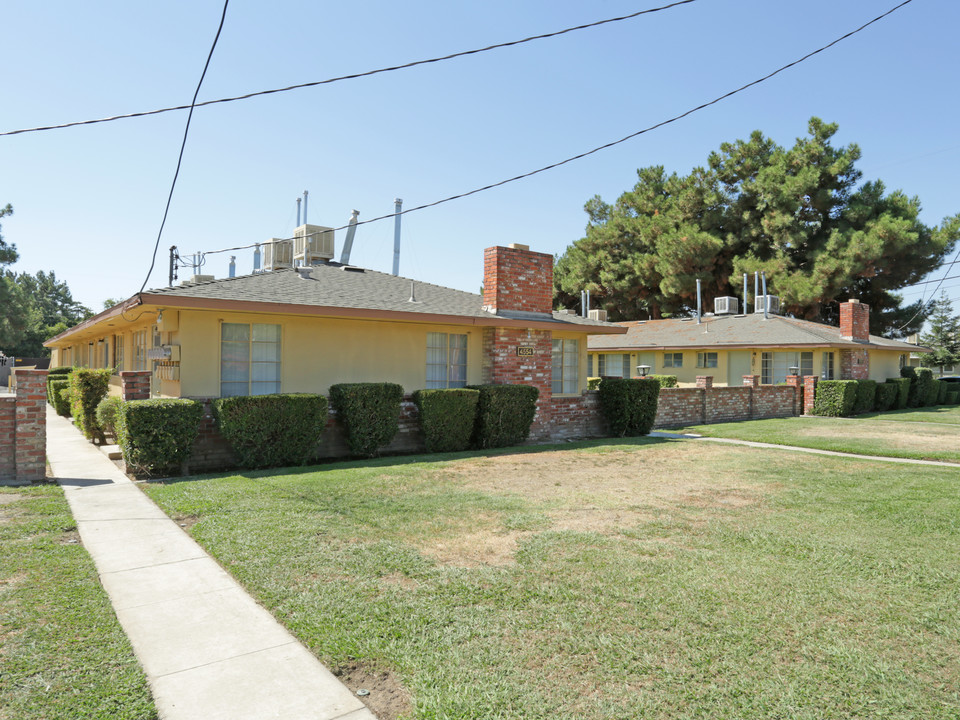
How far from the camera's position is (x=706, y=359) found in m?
25.6

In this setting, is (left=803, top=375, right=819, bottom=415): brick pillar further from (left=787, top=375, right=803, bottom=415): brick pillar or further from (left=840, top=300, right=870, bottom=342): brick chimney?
(left=840, top=300, right=870, bottom=342): brick chimney

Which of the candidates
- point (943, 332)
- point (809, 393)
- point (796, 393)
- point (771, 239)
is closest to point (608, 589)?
point (796, 393)

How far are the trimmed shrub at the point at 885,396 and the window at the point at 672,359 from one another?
7806mm

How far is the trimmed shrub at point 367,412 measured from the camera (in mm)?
10766

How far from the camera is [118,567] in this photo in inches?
198

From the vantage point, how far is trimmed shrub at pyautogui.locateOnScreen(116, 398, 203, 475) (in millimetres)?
8633

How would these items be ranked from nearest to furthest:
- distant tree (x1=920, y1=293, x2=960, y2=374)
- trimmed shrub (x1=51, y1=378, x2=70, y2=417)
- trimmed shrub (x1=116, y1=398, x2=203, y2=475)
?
trimmed shrub (x1=116, y1=398, x2=203, y2=475)
trimmed shrub (x1=51, y1=378, x2=70, y2=417)
distant tree (x1=920, y1=293, x2=960, y2=374)

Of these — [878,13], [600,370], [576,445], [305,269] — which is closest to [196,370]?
[305,269]

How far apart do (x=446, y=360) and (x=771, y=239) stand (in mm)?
30459

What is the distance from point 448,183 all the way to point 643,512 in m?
8.87

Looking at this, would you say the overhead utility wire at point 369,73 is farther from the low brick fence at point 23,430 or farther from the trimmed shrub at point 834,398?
the trimmed shrub at point 834,398

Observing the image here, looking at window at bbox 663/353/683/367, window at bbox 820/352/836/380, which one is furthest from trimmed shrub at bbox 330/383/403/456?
window at bbox 820/352/836/380

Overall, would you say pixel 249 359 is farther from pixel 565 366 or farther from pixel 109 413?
pixel 565 366

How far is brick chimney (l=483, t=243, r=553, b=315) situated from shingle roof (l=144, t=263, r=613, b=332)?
253 millimetres
